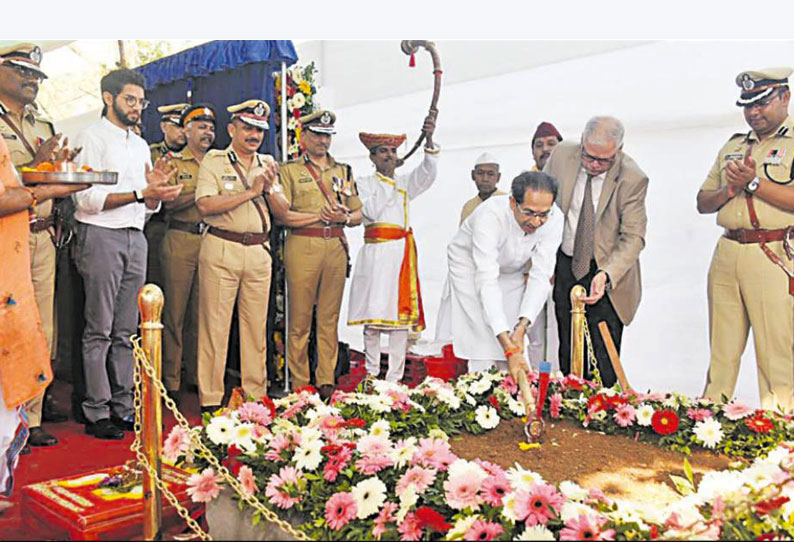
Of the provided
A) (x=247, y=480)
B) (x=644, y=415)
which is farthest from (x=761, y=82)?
(x=247, y=480)

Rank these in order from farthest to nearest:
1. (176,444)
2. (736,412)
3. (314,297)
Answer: (314,297), (736,412), (176,444)

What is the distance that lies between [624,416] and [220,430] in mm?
1587

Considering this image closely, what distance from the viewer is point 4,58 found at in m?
3.86

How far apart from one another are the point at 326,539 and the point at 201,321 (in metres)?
2.63

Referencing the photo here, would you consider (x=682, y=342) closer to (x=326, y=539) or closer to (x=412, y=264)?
(x=412, y=264)

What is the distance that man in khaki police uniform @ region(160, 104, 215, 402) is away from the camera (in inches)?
195

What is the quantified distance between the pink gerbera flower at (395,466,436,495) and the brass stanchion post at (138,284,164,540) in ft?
2.26

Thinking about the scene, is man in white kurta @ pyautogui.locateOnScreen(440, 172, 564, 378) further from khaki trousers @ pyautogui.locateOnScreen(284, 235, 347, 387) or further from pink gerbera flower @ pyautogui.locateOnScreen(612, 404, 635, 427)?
khaki trousers @ pyautogui.locateOnScreen(284, 235, 347, 387)

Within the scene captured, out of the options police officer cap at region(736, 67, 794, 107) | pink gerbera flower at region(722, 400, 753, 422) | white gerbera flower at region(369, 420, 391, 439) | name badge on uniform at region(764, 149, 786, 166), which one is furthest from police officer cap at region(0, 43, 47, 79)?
name badge on uniform at region(764, 149, 786, 166)

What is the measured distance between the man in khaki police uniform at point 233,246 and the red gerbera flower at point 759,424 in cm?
273

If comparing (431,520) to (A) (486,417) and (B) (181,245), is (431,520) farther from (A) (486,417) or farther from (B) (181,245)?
(B) (181,245)

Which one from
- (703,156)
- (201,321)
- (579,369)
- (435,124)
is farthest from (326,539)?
(435,124)

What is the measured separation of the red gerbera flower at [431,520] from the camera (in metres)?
2.09

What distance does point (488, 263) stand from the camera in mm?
4055
